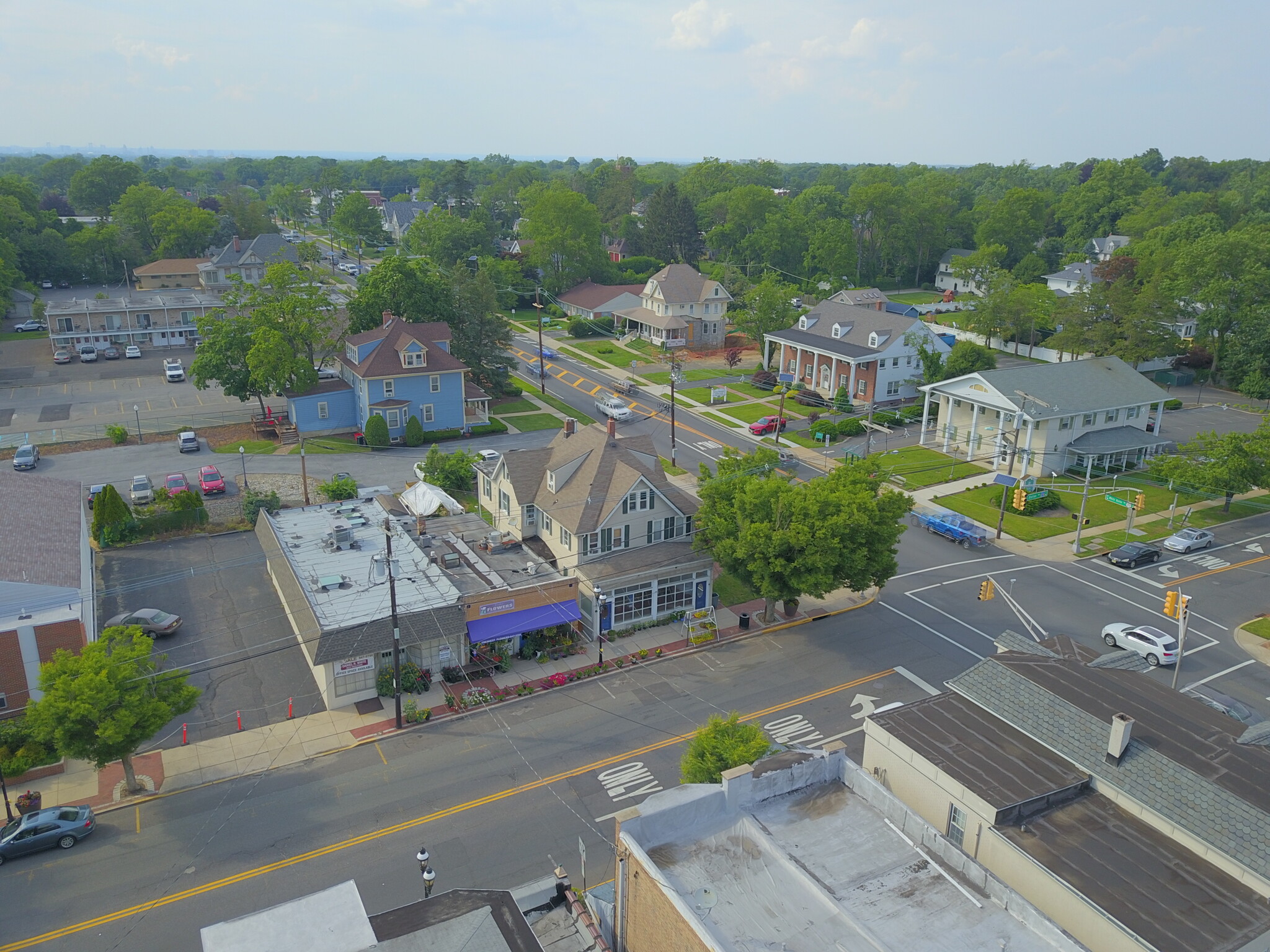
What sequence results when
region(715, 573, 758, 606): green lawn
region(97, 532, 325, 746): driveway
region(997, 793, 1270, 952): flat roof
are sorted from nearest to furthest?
region(997, 793, 1270, 952): flat roof
region(97, 532, 325, 746): driveway
region(715, 573, 758, 606): green lawn

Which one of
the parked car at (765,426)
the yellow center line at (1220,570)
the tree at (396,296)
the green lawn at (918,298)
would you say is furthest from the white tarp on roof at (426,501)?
the green lawn at (918,298)

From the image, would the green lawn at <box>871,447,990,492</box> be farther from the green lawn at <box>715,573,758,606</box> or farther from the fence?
the fence

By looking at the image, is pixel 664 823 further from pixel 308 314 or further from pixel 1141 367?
pixel 1141 367

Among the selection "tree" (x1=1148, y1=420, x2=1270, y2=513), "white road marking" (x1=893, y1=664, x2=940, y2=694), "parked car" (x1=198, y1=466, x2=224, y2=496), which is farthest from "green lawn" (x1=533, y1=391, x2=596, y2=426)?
"tree" (x1=1148, y1=420, x2=1270, y2=513)

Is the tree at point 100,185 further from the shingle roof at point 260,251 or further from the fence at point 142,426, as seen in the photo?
the fence at point 142,426

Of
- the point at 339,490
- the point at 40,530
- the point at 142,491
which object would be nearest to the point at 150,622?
the point at 40,530
